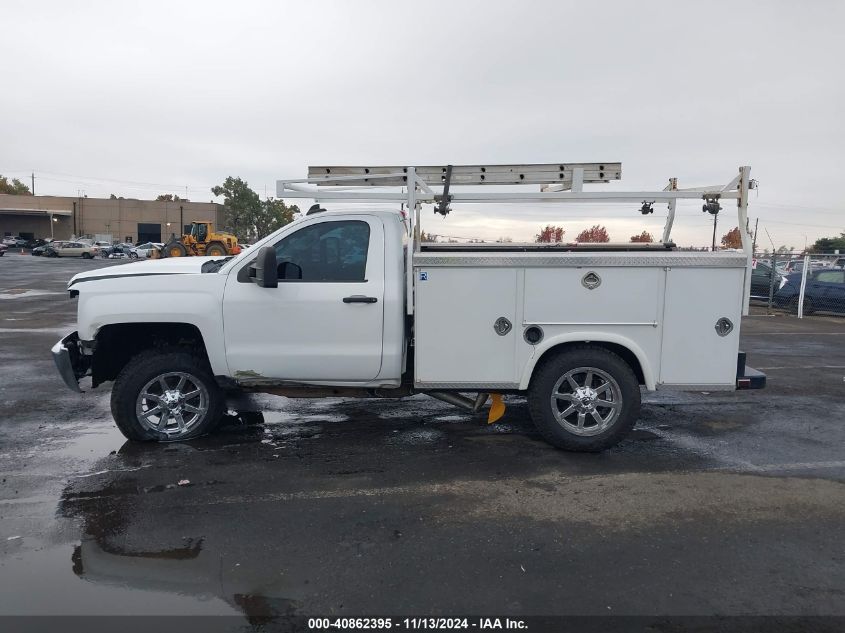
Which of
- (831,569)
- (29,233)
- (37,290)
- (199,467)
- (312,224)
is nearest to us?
(831,569)

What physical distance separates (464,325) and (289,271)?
5.25 feet

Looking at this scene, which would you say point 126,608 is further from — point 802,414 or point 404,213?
point 802,414

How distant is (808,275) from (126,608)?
19534 millimetres

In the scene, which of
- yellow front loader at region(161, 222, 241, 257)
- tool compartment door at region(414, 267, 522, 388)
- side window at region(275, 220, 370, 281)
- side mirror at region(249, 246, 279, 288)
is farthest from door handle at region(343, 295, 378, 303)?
yellow front loader at region(161, 222, 241, 257)

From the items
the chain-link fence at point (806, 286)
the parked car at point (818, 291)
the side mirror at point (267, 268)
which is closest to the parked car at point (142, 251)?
the chain-link fence at point (806, 286)

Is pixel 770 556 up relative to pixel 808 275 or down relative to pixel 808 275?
down

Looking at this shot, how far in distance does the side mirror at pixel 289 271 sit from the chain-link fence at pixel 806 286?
1636 centimetres

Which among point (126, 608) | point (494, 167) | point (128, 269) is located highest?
point (494, 167)

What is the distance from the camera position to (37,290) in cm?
2103

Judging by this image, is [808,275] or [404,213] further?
[808,275]

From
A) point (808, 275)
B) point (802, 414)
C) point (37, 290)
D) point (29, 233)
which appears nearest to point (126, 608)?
point (802, 414)

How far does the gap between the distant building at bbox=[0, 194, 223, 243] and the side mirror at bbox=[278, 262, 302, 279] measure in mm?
77194

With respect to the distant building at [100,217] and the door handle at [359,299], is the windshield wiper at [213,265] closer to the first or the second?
the door handle at [359,299]

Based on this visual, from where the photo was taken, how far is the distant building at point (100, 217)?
252 ft
